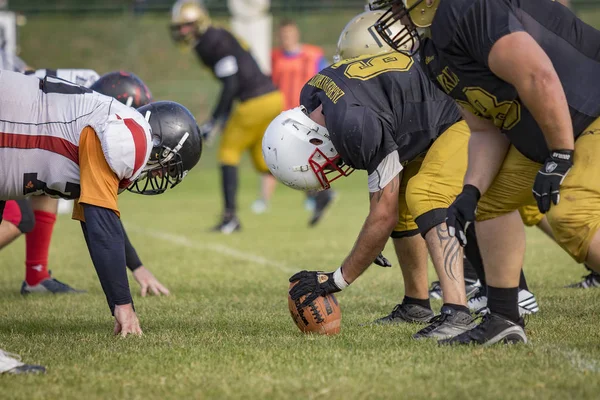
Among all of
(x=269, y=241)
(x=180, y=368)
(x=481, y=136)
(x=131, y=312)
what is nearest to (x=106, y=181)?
(x=131, y=312)

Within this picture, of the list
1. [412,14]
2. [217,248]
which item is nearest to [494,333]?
[412,14]

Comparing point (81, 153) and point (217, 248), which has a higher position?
point (81, 153)

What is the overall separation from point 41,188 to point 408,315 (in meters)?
1.92

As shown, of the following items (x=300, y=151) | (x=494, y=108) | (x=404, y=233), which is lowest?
(x=404, y=233)

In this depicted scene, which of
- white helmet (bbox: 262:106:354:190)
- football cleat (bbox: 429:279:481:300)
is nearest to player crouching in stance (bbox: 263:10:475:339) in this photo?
white helmet (bbox: 262:106:354:190)

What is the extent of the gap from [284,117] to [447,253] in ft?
3.20

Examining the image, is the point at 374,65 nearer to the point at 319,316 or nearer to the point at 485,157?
the point at 485,157

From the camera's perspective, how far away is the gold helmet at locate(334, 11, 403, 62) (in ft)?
15.7

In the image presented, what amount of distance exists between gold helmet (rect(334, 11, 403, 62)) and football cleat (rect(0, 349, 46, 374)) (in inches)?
96.3

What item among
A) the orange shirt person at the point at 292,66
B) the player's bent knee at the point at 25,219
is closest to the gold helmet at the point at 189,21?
the orange shirt person at the point at 292,66

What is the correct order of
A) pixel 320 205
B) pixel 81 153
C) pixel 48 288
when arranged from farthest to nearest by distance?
1. pixel 320 205
2. pixel 48 288
3. pixel 81 153

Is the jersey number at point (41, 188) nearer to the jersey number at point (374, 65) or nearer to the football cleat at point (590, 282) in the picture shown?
the jersey number at point (374, 65)

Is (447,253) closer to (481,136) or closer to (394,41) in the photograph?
(481,136)

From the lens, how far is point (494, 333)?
145 inches
